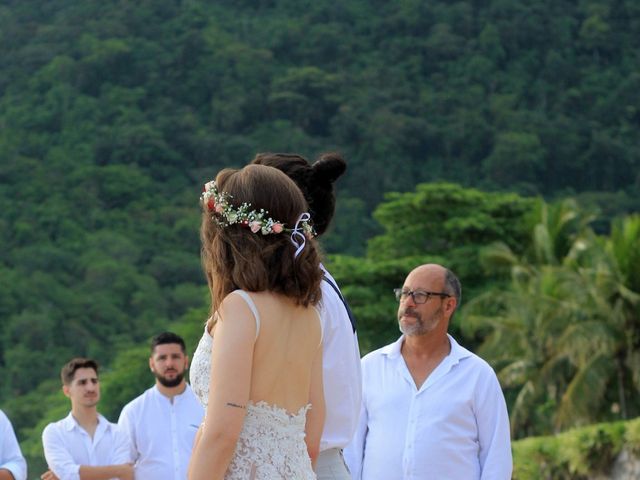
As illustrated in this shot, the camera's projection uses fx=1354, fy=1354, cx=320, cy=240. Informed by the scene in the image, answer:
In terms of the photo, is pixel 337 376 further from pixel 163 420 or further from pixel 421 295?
pixel 163 420

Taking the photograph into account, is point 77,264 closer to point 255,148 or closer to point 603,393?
point 255,148

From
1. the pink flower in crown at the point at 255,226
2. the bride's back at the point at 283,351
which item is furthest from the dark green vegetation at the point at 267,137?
the pink flower in crown at the point at 255,226

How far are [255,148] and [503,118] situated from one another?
15.8 metres

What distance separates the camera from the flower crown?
11.7 feet

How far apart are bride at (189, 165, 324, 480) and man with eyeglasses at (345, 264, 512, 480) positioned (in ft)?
6.65

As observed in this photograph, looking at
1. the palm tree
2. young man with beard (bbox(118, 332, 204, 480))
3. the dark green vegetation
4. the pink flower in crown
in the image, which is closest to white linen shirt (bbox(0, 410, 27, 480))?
young man with beard (bbox(118, 332, 204, 480))

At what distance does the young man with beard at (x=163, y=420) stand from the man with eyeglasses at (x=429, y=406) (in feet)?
8.77

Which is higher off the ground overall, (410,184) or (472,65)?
(472,65)

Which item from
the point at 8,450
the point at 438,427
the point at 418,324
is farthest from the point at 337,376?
the point at 8,450

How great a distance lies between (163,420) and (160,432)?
76mm

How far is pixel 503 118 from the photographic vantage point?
8544 centimetres

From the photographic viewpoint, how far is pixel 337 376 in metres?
4.09

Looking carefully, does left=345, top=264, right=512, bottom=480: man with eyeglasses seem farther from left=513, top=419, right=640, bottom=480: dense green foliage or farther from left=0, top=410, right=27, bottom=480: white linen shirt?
left=513, top=419, right=640, bottom=480: dense green foliage

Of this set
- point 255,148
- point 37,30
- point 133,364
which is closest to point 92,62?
point 37,30
